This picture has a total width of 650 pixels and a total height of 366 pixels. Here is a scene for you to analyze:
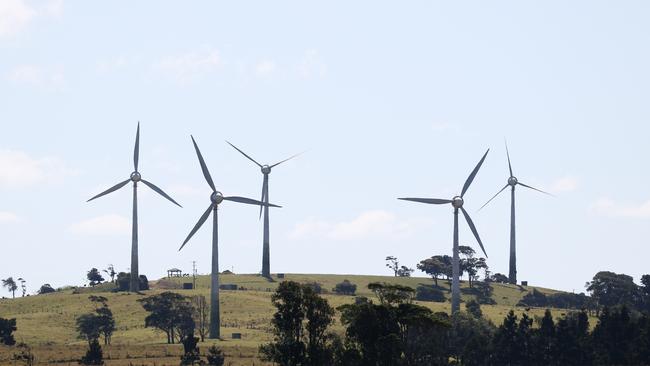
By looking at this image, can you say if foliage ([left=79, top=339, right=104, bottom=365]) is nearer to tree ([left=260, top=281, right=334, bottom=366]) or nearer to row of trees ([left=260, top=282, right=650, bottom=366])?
row of trees ([left=260, top=282, right=650, bottom=366])

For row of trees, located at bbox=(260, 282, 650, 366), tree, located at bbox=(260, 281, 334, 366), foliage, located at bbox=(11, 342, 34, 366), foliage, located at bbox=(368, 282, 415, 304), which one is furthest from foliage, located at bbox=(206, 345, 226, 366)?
foliage, located at bbox=(11, 342, 34, 366)

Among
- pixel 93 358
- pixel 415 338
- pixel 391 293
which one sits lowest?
pixel 93 358

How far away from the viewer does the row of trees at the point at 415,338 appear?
154 meters

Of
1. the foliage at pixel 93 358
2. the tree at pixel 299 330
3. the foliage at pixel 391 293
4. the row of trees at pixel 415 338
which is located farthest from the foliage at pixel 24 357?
the foliage at pixel 391 293

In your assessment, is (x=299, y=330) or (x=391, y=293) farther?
(x=391, y=293)

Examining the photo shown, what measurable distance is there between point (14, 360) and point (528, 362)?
Result: 263 feet

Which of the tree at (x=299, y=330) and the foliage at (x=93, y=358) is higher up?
the tree at (x=299, y=330)

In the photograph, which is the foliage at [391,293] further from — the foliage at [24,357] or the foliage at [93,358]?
the foliage at [24,357]

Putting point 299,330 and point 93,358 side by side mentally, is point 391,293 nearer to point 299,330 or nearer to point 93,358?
point 299,330

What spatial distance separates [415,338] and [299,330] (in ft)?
59.0

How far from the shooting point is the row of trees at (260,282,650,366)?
6043 inches

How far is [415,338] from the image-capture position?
163125mm

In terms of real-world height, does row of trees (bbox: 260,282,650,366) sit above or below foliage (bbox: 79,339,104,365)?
above

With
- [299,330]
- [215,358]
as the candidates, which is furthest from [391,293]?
[215,358]
